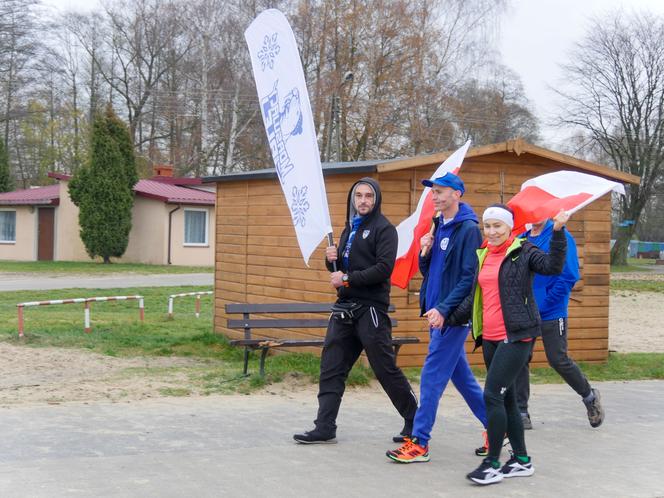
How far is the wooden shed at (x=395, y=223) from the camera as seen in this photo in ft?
32.5

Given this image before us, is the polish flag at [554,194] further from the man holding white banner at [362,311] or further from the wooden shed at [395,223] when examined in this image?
the wooden shed at [395,223]

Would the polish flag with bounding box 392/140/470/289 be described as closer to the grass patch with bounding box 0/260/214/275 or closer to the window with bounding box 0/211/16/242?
the grass patch with bounding box 0/260/214/275

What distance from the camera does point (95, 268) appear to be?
103ft

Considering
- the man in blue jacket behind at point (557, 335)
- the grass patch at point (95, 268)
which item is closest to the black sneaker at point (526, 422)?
the man in blue jacket behind at point (557, 335)

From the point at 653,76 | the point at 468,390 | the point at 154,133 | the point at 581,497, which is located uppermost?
the point at 653,76

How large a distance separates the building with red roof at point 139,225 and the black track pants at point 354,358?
28896 mm

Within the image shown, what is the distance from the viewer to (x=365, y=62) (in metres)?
39.1

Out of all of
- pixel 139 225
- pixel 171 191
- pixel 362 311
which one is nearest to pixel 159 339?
pixel 362 311

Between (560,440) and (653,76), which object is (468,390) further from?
(653,76)

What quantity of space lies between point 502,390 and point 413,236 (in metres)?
1.93

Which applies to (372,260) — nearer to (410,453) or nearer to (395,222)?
(410,453)

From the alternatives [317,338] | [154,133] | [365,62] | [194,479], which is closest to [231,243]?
[317,338]

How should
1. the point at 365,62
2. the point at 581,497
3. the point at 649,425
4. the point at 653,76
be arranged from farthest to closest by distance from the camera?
1. the point at 653,76
2. the point at 365,62
3. the point at 649,425
4. the point at 581,497

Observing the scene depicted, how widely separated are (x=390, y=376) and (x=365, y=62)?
33.8 metres
